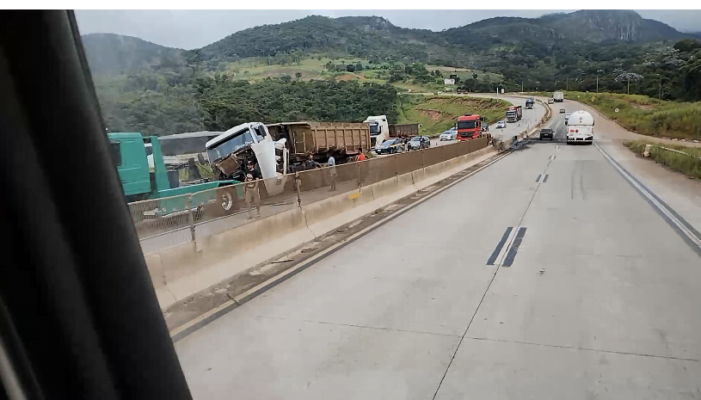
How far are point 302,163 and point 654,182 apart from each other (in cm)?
1454

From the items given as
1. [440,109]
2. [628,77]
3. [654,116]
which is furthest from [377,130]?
[628,77]

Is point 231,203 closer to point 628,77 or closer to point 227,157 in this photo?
point 227,157

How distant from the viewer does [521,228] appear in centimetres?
1319

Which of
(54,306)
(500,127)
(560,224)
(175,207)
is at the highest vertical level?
(54,306)

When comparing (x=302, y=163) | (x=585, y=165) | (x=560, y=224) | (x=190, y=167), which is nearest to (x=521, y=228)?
(x=560, y=224)

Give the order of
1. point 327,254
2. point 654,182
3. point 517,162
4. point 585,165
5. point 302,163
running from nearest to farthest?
point 327,254 < point 654,182 < point 302,163 < point 585,165 < point 517,162

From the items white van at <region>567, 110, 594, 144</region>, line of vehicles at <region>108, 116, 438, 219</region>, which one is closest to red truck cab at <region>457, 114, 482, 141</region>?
white van at <region>567, 110, 594, 144</region>

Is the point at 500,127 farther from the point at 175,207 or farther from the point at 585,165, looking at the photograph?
the point at 175,207

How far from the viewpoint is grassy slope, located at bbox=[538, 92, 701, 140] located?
5994 centimetres

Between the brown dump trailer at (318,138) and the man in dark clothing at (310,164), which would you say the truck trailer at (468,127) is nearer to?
the brown dump trailer at (318,138)

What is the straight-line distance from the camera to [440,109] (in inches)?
3903

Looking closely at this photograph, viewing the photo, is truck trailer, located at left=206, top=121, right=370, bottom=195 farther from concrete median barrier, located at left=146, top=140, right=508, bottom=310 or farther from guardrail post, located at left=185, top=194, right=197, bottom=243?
guardrail post, located at left=185, top=194, right=197, bottom=243

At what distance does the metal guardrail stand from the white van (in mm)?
37975

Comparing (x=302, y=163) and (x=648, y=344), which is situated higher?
(x=648, y=344)
